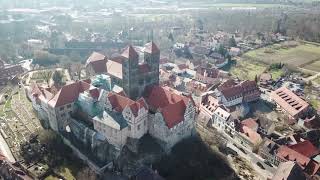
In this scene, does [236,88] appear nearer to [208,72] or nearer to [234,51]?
[208,72]

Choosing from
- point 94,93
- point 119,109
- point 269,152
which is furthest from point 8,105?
point 269,152

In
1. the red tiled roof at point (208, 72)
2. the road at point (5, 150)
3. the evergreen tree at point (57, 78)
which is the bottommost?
the road at point (5, 150)

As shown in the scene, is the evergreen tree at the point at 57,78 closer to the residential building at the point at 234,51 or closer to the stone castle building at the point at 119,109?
the stone castle building at the point at 119,109

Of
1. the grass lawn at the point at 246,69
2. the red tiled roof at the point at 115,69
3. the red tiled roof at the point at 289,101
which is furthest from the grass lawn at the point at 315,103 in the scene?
the red tiled roof at the point at 115,69

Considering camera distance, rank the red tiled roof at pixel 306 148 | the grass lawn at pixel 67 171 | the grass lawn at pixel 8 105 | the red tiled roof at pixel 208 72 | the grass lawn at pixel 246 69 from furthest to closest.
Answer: the grass lawn at pixel 246 69 < the red tiled roof at pixel 208 72 < the grass lawn at pixel 8 105 < the red tiled roof at pixel 306 148 < the grass lawn at pixel 67 171

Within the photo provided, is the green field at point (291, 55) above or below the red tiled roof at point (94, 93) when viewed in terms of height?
below

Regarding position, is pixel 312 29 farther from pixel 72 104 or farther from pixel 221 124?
pixel 72 104

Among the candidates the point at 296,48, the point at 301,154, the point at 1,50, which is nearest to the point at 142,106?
the point at 301,154

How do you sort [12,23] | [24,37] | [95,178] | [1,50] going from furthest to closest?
1. [12,23]
2. [24,37]
3. [1,50]
4. [95,178]
